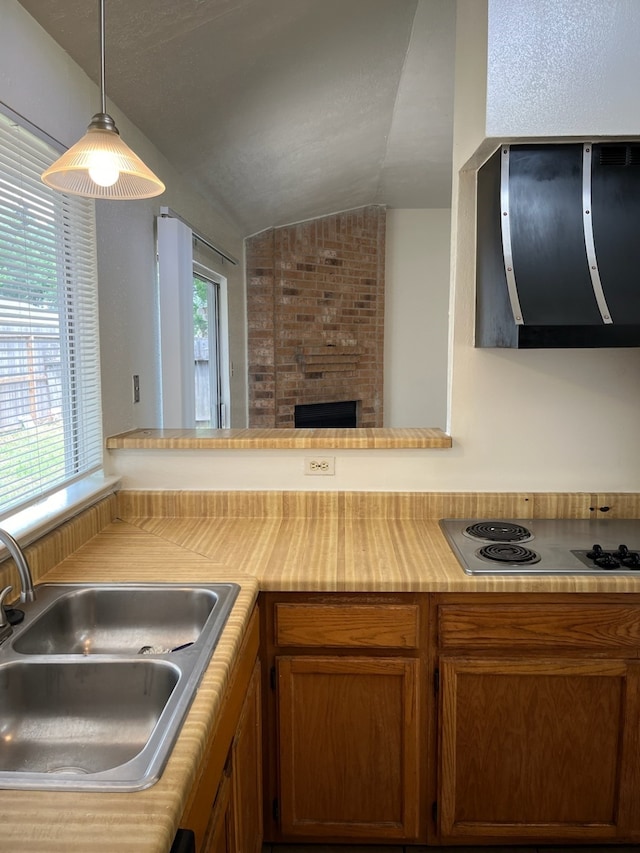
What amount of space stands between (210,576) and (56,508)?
1.58ft

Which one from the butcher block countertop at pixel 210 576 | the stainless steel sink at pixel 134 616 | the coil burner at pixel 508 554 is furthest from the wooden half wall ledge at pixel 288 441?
the stainless steel sink at pixel 134 616

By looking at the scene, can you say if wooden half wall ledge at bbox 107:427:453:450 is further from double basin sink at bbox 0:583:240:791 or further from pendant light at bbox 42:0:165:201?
pendant light at bbox 42:0:165:201

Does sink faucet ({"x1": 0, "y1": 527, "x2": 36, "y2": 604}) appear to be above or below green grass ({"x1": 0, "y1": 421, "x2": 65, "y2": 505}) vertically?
below

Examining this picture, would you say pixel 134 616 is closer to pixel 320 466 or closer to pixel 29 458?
pixel 29 458

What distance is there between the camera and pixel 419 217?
215 inches

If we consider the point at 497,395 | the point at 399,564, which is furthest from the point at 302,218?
the point at 399,564

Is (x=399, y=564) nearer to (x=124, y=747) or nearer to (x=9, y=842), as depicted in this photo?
(x=124, y=747)

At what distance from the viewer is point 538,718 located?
5.64 ft

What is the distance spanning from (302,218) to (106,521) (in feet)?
11.2

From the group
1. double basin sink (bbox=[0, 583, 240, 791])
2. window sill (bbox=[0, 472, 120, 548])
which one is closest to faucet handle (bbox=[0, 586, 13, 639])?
double basin sink (bbox=[0, 583, 240, 791])

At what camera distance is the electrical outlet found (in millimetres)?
2213

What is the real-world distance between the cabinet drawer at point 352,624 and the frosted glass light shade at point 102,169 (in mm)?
1085

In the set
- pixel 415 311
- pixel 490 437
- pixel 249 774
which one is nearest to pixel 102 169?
pixel 249 774

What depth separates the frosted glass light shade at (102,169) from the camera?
1275 millimetres
